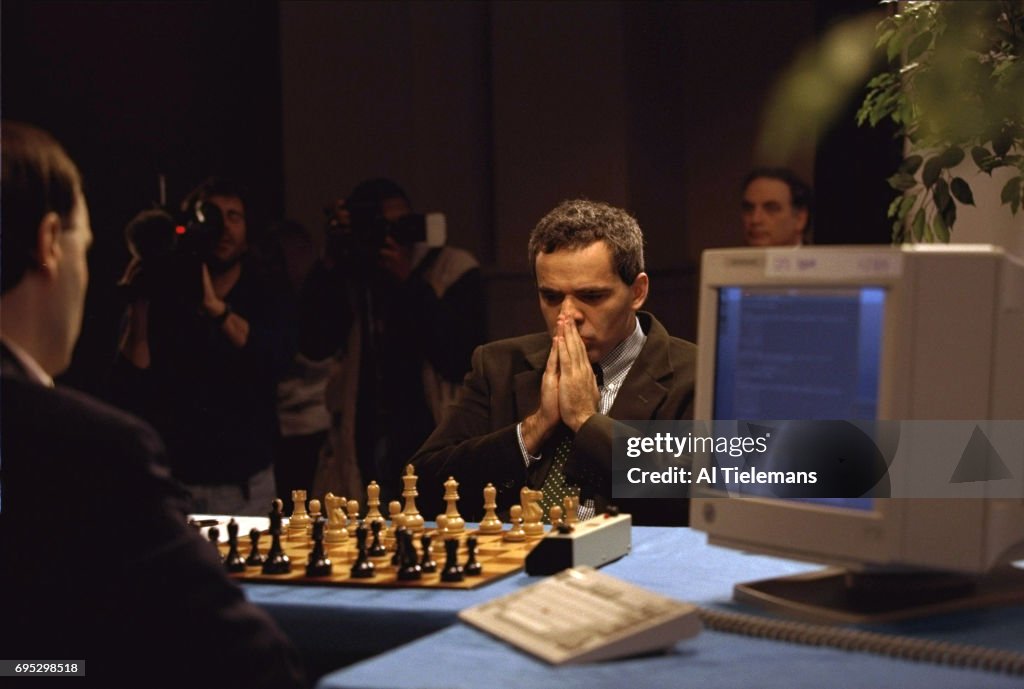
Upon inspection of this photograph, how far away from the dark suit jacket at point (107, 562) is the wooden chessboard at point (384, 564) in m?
0.41

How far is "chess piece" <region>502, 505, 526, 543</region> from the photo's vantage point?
→ 2.00m

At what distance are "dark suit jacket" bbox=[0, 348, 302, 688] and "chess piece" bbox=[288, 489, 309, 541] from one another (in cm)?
75

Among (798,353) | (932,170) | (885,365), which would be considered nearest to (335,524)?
(798,353)

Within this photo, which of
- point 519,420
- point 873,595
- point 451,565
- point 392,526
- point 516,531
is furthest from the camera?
point 519,420

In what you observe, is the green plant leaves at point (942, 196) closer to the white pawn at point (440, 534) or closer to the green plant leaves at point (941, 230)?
the green plant leaves at point (941, 230)

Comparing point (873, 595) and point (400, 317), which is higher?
point (400, 317)

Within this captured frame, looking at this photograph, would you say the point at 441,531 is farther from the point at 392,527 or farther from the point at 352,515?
the point at 352,515

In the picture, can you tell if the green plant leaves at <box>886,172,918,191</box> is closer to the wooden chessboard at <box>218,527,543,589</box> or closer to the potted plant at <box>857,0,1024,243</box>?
the potted plant at <box>857,0,1024,243</box>

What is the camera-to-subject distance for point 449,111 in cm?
544

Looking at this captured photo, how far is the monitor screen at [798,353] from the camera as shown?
4.86 feet

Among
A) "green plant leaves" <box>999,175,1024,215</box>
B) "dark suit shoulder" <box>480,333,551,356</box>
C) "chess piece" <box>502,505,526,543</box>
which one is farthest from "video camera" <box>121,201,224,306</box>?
"green plant leaves" <box>999,175,1024,215</box>

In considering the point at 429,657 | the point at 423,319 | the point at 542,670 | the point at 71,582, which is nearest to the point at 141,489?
the point at 71,582

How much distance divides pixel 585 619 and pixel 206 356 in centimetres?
238

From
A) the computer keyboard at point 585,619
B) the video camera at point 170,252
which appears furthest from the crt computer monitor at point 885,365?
the video camera at point 170,252
